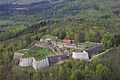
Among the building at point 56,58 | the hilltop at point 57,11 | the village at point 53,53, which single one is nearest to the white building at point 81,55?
the village at point 53,53

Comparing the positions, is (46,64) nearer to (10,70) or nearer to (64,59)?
(64,59)

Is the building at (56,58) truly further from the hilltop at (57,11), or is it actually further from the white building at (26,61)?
the hilltop at (57,11)

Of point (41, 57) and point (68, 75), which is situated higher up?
point (41, 57)

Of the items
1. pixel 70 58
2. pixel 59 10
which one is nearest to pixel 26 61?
pixel 70 58

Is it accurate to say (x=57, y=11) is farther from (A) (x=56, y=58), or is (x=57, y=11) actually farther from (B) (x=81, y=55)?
(B) (x=81, y=55)

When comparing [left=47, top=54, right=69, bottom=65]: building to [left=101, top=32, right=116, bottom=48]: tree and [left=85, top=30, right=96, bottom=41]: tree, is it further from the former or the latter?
[left=101, top=32, right=116, bottom=48]: tree

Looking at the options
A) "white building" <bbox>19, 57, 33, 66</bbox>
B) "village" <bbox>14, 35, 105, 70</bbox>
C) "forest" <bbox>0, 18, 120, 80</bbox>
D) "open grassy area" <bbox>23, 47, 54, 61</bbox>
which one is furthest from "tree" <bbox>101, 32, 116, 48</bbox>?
"white building" <bbox>19, 57, 33, 66</bbox>

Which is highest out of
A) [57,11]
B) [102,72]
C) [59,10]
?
[102,72]

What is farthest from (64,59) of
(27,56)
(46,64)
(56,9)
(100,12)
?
(56,9)
